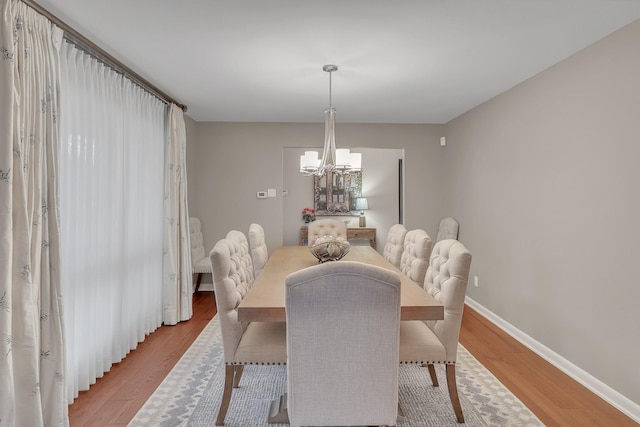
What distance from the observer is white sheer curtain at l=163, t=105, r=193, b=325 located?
153 inches

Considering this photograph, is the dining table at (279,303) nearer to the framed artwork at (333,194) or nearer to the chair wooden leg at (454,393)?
the chair wooden leg at (454,393)

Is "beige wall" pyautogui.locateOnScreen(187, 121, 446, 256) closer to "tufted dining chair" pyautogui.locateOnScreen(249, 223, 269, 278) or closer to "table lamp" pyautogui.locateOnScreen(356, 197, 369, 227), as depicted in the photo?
"table lamp" pyautogui.locateOnScreen(356, 197, 369, 227)

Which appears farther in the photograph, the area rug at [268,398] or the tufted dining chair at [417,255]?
the tufted dining chair at [417,255]

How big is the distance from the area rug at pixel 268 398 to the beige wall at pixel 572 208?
74 centimetres

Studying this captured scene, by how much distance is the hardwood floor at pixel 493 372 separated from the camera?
2242 millimetres

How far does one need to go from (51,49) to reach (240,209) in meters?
3.32

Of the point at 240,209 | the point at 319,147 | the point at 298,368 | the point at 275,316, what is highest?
the point at 319,147

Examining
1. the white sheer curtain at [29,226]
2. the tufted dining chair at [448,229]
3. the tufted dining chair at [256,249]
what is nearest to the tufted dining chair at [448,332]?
the tufted dining chair at [256,249]

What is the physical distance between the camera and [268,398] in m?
2.44

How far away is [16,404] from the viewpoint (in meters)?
1.83

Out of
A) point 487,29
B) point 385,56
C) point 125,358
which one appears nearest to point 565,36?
point 487,29

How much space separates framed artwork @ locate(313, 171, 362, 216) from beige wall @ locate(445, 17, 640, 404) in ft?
10.00

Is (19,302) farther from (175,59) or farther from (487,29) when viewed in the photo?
(487,29)

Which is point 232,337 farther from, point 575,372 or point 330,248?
point 575,372
